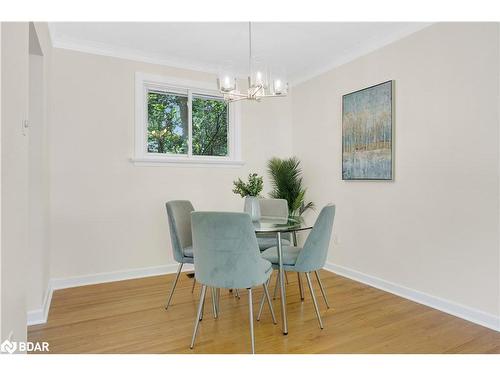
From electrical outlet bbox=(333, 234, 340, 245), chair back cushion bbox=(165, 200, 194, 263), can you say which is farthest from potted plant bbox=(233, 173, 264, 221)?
electrical outlet bbox=(333, 234, 340, 245)

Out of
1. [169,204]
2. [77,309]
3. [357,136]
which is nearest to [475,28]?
[357,136]

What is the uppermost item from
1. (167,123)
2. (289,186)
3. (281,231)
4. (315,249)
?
(167,123)

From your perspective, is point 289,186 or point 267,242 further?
point 289,186

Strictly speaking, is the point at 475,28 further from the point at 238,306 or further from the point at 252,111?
the point at 238,306

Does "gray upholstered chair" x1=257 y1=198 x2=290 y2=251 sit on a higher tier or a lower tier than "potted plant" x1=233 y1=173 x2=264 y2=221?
lower

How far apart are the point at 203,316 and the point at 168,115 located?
2356 millimetres

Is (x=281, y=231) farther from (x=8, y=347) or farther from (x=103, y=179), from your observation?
(x=103, y=179)

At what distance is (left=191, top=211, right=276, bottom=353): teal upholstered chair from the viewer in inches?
73.5

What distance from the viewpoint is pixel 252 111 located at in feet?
13.9

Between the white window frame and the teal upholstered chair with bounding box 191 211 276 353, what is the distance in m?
1.93

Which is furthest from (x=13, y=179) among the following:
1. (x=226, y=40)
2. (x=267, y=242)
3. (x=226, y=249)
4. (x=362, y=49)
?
(x=362, y=49)

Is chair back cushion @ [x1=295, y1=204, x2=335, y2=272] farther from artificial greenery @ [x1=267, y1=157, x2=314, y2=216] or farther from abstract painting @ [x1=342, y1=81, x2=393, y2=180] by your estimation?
artificial greenery @ [x1=267, y1=157, x2=314, y2=216]

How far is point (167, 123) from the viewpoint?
12.6 feet

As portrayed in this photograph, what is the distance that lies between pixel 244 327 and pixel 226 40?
2669 mm
